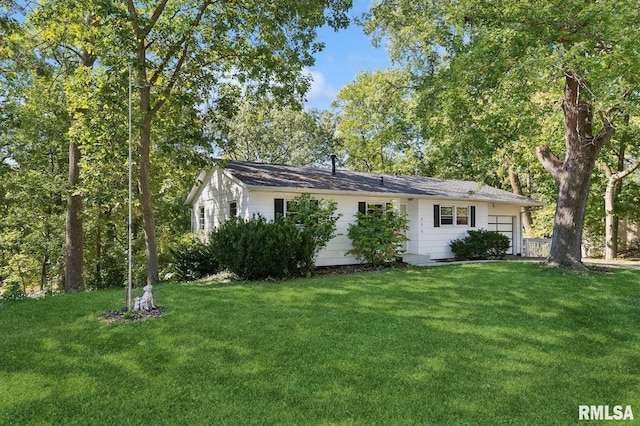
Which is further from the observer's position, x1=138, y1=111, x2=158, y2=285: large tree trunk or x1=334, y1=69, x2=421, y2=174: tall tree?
x1=334, y1=69, x2=421, y2=174: tall tree

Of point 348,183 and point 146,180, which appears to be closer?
point 146,180

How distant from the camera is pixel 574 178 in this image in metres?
11.5

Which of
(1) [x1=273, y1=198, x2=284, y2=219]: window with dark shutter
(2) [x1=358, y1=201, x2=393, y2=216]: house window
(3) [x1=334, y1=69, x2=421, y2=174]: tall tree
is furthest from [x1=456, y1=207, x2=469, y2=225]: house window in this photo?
(3) [x1=334, y1=69, x2=421, y2=174]: tall tree

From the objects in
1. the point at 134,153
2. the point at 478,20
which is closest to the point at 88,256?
the point at 134,153

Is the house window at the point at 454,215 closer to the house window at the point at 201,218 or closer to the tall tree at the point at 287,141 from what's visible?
the house window at the point at 201,218

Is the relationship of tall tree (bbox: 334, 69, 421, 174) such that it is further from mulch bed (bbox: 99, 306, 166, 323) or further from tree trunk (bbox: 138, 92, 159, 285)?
mulch bed (bbox: 99, 306, 166, 323)

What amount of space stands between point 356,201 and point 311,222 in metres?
2.91

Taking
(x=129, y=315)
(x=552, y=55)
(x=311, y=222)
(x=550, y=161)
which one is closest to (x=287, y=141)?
(x=311, y=222)

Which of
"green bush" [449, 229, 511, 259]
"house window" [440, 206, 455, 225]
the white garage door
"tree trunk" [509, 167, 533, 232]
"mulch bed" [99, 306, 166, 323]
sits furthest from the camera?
"tree trunk" [509, 167, 533, 232]

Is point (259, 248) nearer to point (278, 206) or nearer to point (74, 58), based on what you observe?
point (278, 206)

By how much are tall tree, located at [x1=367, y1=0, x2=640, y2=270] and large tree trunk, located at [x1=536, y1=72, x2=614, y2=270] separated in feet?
0.09

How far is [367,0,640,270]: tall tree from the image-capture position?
287 inches

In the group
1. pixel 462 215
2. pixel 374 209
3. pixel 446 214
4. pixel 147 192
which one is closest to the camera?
pixel 147 192

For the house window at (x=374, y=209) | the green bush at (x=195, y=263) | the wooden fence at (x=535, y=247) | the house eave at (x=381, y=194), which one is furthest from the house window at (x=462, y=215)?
the green bush at (x=195, y=263)
